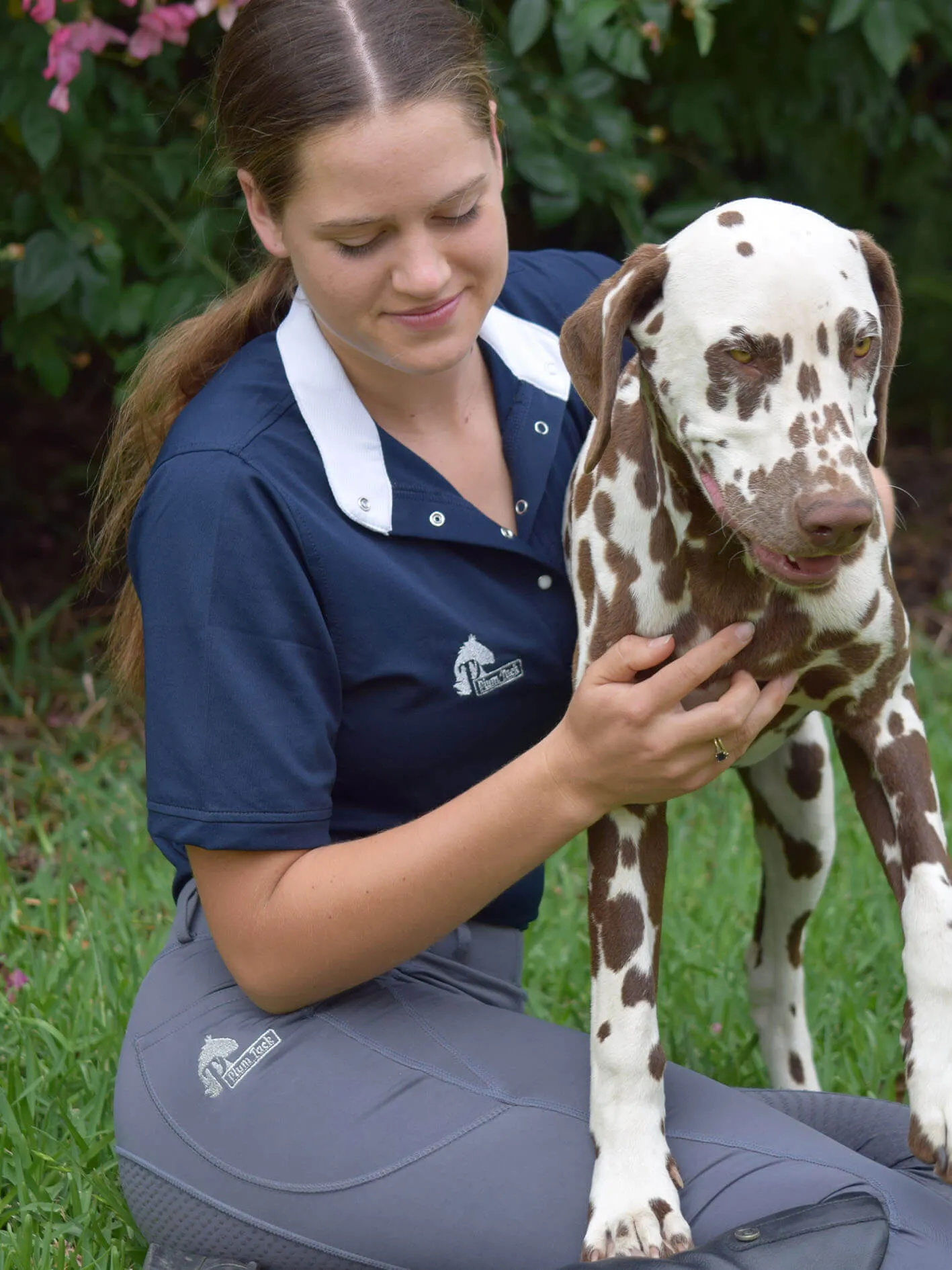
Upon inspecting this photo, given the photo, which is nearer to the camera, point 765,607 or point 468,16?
point 765,607

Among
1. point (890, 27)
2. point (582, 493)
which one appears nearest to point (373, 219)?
point (582, 493)

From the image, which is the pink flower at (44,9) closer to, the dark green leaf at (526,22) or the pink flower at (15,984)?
the dark green leaf at (526,22)

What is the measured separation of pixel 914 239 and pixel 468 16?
3728 mm

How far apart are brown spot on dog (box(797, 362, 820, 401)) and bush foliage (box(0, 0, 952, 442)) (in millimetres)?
1180

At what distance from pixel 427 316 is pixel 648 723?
683 millimetres

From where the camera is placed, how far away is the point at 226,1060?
238cm

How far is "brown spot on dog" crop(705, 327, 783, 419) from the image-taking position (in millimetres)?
2037

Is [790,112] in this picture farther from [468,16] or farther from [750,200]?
[750,200]

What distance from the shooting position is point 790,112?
4.83 metres

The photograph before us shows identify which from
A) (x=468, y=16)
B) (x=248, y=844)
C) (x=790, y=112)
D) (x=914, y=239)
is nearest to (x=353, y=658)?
(x=248, y=844)

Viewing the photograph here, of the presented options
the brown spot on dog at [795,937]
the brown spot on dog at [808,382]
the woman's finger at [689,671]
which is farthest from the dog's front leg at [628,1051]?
the brown spot on dog at [808,382]

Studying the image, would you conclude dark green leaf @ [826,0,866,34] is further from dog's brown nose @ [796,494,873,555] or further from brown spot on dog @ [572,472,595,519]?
dog's brown nose @ [796,494,873,555]

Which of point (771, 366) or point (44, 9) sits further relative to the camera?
point (44, 9)

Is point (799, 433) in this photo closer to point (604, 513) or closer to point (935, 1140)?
point (604, 513)
